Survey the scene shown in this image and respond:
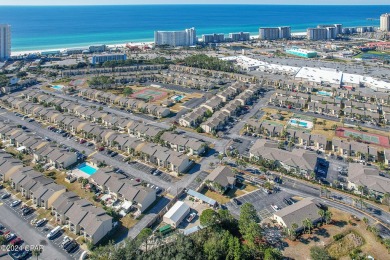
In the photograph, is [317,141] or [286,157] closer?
[286,157]

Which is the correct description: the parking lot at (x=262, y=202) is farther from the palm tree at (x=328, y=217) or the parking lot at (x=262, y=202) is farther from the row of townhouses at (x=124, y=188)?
the row of townhouses at (x=124, y=188)

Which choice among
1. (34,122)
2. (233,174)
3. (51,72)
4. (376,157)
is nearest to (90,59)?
(51,72)

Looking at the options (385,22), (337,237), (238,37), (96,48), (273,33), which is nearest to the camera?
(337,237)

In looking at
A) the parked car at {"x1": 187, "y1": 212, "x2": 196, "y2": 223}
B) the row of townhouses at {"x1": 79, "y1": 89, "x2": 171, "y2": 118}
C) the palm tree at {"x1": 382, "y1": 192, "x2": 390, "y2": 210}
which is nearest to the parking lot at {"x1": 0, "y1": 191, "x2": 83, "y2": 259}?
the parked car at {"x1": 187, "y1": 212, "x2": 196, "y2": 223}

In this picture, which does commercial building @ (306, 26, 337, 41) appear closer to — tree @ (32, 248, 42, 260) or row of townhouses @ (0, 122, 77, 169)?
row of townhouses @ (0, 122, 77, 169)

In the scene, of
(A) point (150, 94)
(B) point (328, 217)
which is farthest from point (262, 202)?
(A) point (150, 94)

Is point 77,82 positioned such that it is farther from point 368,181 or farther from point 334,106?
point 368,181

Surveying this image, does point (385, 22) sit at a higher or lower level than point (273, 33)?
higher
